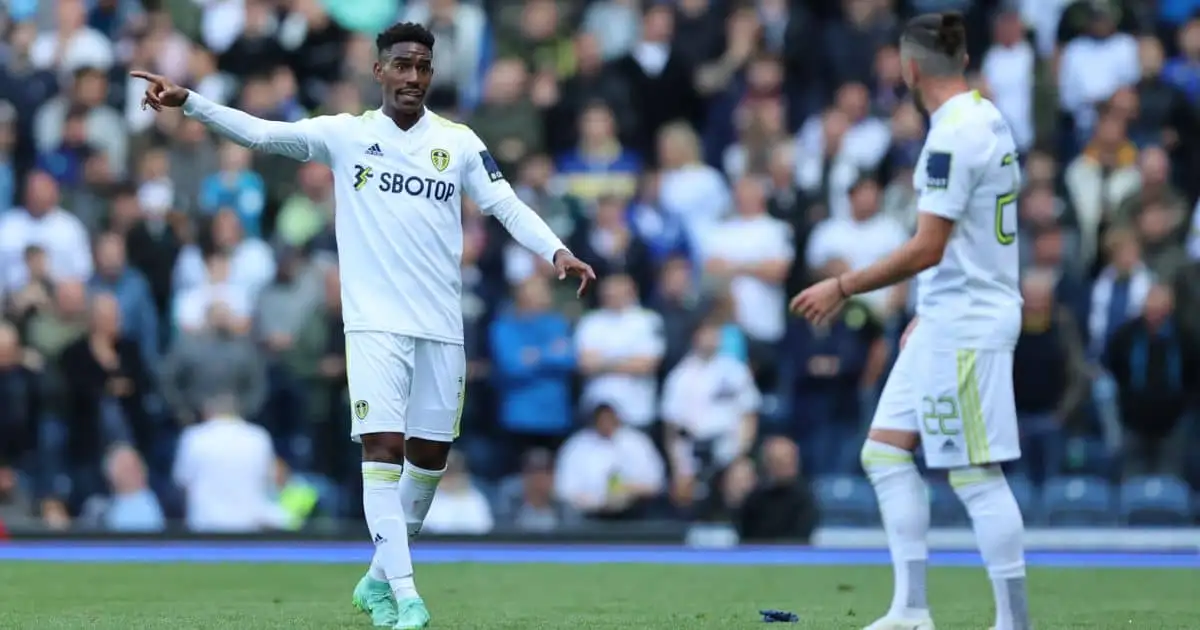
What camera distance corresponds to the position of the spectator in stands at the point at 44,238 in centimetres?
1739

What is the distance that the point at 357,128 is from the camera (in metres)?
9.25

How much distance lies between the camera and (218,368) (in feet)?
53.9

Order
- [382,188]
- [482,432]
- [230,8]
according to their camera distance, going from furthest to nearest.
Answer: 1. [230,8]
2. [482,432]
3. [382,188]

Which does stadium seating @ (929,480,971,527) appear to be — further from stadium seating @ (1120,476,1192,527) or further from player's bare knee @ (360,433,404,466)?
player's bare knee @ (360,433,404,466)

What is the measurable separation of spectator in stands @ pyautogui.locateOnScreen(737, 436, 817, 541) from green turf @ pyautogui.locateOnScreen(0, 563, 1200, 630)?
1933 millimetres

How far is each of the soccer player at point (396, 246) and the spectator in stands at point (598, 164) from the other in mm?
8145

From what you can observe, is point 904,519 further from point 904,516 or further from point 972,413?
point 972,413

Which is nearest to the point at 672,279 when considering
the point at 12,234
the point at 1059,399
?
the point at 1059,399

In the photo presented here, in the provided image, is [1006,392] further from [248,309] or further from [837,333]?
[248,309]

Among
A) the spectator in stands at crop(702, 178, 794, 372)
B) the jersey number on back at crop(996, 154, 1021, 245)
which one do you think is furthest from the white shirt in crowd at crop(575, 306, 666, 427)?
the jersey number on back at crop(996, 154, 1021, 245)

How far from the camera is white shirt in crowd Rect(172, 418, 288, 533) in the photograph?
53.1ft

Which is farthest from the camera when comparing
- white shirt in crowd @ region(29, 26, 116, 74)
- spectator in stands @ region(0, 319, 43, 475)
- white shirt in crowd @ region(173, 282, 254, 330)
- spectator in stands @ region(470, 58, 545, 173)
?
white shirt in crowd @ region(29, 26, 116, 74)

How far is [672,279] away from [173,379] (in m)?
4.00

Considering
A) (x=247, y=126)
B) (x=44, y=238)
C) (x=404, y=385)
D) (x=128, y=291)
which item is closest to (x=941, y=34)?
(x=404, y=385)
